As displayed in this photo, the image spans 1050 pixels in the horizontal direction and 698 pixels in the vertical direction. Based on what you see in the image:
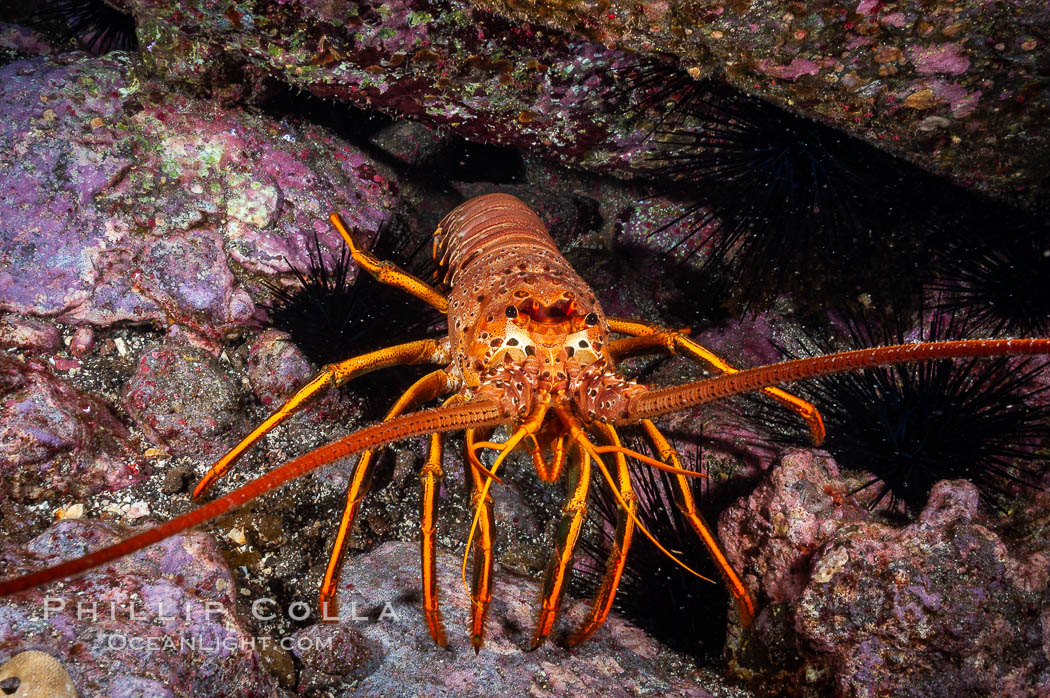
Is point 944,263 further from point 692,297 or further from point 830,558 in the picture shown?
point 830,558

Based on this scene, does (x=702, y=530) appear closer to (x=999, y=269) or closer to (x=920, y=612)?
(x=920, y=612)

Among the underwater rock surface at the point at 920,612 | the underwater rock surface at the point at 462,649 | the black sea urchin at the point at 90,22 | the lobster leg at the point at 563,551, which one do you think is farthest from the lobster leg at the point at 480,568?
the black sea urchin at the point at 90,22

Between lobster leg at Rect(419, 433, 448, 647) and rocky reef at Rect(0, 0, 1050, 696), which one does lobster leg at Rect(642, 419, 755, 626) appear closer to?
rocky reef at Rect(0, 0, 1050, 696)

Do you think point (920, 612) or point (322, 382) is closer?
point (920, 612)

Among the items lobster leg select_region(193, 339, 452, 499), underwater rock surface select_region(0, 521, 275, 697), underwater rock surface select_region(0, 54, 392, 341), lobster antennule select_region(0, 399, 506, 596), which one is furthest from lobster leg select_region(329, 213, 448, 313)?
underwater rock surface select_region(0, 521, 275, 697)

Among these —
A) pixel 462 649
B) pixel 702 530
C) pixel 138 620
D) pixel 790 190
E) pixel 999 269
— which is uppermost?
pixel 999 269

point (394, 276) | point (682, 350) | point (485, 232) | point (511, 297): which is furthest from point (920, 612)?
point (485, 232)

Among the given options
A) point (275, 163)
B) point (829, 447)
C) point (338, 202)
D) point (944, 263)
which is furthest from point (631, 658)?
point (275, 163)
